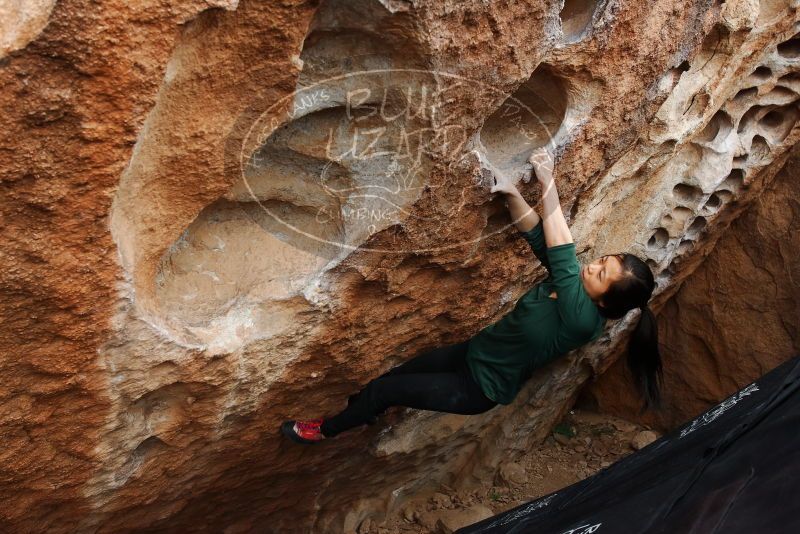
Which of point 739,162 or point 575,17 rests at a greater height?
point 575,17

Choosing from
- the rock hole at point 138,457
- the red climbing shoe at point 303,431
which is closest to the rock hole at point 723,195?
the red climbing shoe at point 303,431

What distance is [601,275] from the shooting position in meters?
2.13

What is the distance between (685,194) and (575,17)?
1.07 metres

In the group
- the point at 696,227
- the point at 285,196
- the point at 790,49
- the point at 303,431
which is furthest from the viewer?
the point at 696,227

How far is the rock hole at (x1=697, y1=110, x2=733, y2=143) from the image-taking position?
2727 mm

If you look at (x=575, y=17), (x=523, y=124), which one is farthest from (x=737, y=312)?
(x=575, y=17)

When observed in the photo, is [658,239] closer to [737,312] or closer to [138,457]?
[737,312]

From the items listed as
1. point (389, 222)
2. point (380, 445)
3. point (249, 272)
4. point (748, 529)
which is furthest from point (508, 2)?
point (380, 445)

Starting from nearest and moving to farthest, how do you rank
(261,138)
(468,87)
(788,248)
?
→ (261,138)
(468,87)
(788,248)

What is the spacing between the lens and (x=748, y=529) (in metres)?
1.50

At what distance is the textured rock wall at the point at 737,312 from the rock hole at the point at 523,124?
1342 mm

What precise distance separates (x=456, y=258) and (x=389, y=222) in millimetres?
312

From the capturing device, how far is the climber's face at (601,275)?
211 cm

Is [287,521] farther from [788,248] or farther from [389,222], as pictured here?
[788,248]
